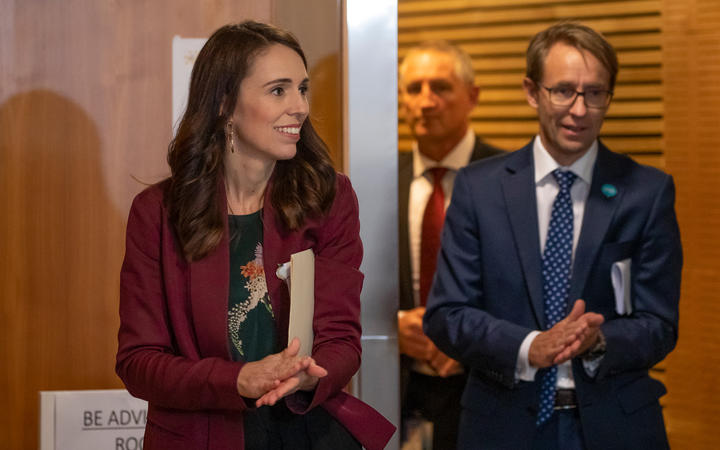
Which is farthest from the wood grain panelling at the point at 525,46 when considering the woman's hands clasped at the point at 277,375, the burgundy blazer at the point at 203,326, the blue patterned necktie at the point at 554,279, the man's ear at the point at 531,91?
the woman's hands clasped at the point at 277,375

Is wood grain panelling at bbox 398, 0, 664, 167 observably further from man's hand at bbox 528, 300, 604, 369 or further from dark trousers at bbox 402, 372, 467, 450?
man's hand at bbox 528, 300, 604, 369

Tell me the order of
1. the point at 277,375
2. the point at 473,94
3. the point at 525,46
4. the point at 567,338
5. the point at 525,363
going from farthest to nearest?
the point at 525,46, the point at 473,94, the point at 525,363, the point at 567,338, the point at 277,375

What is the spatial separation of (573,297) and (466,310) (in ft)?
1.07

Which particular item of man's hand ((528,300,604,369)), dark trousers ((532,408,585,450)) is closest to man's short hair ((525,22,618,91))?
man's hand ((528,300,604,369))

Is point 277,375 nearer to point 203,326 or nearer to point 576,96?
point 203,326

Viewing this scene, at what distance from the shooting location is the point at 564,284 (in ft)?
8.77

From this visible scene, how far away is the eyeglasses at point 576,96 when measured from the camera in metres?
2.86

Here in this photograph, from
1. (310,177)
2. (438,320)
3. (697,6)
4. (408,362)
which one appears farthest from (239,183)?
(697,6)

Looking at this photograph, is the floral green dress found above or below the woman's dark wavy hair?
below

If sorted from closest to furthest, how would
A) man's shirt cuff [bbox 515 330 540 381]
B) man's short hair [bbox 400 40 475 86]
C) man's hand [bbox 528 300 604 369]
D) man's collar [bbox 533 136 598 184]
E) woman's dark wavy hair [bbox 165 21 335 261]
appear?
1. woman's dark wavy hair [bbox 165 21 335 261]
2. man's hand [bbox 528 300 604 369]
3. man's shirt cuff [bbox 515 330 540 381]
4. man's collar [bbox 533 136 598 184]
5. man's short hair [bbox 400 40 475 86]

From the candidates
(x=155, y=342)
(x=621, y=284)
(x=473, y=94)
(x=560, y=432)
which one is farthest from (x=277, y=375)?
(x=473, y=94)

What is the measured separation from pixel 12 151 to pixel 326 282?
160cm

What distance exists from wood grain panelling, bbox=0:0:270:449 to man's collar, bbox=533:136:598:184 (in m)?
1.29

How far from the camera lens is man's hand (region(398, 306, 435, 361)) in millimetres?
3641
